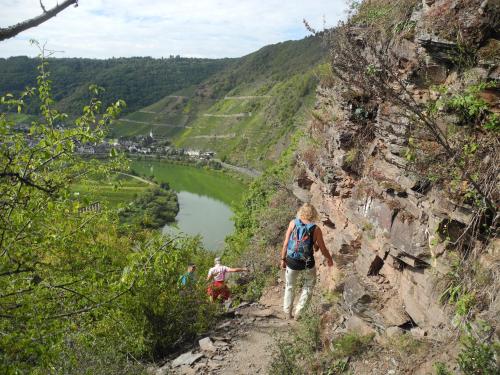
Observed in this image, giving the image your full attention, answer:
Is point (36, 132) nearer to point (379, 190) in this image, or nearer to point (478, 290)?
point (379, 190)

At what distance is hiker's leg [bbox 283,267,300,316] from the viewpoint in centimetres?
642

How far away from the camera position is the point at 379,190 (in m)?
6.16

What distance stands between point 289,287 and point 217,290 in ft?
8.73

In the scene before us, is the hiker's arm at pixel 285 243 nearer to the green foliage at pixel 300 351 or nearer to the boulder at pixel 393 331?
the green foliage at pixel 300 351

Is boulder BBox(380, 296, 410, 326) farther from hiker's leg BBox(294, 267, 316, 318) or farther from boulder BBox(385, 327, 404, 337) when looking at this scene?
hiker's leg BBox(294, 267, 316, 318)

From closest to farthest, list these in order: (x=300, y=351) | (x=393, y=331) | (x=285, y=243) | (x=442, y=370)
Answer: (x=442, y=370) < (x=393, y=331) < (x=300, y=351) < (x=285, y=243)

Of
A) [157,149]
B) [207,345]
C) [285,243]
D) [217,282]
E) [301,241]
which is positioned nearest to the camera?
[301,241]

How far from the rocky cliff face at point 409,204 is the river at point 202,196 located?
34083mm

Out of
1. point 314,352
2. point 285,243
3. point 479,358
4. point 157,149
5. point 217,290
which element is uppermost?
point 285,243

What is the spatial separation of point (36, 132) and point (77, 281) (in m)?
1.87

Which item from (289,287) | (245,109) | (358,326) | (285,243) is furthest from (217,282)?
(245,109)

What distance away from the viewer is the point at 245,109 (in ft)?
409

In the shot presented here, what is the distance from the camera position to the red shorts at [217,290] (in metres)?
8.73

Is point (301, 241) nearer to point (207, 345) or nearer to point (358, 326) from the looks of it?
point (358, 326)
